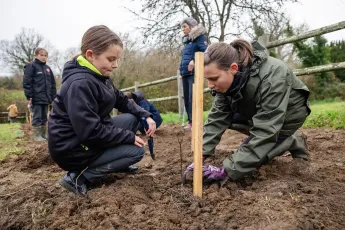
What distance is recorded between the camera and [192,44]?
4809mm

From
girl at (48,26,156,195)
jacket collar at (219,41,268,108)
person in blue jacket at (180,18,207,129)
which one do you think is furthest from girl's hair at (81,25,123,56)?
person in blue jacket at (180,18,207,129)

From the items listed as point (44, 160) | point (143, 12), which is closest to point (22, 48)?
point (143, 12)

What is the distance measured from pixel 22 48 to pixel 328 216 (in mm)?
36791

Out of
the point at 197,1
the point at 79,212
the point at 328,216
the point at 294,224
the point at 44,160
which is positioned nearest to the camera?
the point at 294,224

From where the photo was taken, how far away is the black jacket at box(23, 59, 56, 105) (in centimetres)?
555

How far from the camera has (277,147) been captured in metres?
2.29

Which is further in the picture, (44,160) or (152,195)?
(44,160)

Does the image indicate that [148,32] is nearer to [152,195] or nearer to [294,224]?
[152,195]

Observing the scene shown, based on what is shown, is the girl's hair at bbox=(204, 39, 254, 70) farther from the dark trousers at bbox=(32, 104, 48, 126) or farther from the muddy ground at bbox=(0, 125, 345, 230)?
the dark trousers at bbox=(32, 104, 48, 126)

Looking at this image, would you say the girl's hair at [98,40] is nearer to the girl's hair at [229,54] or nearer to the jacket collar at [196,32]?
the girl's hair at [229,54]

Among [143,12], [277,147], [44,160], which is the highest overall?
[143,12]

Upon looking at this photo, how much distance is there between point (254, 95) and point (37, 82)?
4.61 metres

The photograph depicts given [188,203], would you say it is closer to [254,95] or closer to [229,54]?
[254,95]

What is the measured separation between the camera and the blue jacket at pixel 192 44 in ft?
15.3
